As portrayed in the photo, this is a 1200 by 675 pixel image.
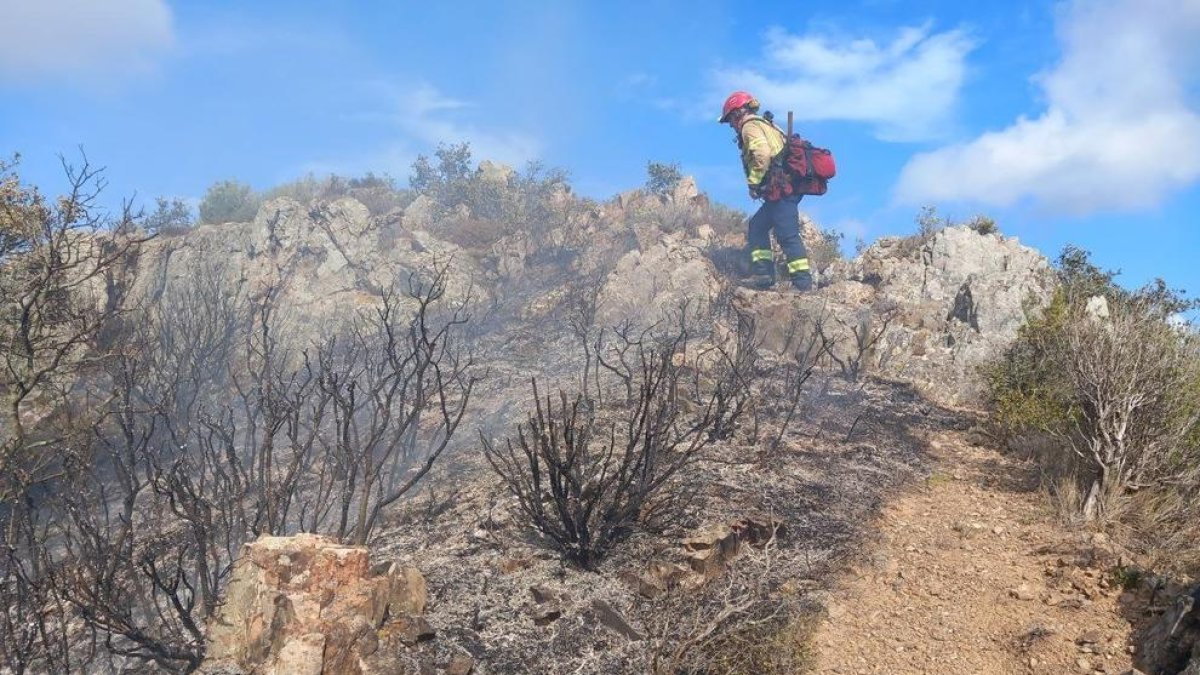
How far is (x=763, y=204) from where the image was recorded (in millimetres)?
13852

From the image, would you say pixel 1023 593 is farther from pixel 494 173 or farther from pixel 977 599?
pixel 494 173

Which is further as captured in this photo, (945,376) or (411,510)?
(945,376)

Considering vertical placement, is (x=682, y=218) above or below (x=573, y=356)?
above

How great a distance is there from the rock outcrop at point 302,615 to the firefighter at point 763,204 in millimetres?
10794

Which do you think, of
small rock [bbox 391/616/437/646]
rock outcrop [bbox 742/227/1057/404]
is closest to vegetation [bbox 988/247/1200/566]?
rock outcrop [bbox 742/227/1057/404]

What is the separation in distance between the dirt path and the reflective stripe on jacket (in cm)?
781

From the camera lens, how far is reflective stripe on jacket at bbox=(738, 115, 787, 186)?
13.2 metres

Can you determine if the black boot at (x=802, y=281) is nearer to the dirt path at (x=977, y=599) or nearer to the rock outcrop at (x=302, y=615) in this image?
the dirt path at (x=977, y=599)

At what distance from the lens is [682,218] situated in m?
18.1

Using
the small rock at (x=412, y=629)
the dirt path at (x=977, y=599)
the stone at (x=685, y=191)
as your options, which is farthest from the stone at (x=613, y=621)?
the stone at (x=685, y=191)

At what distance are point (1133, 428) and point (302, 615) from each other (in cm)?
709

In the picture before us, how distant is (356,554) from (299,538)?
0.35 m

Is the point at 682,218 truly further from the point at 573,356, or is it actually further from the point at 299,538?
the point at 299,538

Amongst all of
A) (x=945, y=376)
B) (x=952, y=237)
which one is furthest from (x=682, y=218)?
(x=945, y=376)
